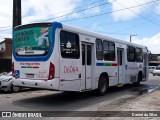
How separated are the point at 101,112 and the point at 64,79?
207 centimetres

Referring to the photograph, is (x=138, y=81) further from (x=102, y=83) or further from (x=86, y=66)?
(x=86, y=66)

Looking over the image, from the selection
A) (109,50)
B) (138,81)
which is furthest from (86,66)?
(138,81)

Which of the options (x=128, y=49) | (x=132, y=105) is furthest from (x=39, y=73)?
(x=128, y=49)

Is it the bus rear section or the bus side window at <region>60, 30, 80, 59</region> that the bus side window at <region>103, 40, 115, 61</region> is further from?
the bus rear section

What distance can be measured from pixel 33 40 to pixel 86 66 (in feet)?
9.07

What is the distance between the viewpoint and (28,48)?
12.0 meters

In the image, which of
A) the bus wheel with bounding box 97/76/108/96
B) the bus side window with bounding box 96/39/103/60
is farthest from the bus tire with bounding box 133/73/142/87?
the bus side window with bounding box 96/39/103/60

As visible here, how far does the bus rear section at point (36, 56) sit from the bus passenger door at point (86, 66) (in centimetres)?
206

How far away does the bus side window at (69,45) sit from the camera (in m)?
11.6

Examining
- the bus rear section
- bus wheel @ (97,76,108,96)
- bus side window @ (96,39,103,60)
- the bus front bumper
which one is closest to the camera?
the bus front bumper

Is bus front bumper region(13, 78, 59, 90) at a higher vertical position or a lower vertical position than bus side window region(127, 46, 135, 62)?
lower

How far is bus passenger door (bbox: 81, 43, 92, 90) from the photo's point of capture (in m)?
13.0

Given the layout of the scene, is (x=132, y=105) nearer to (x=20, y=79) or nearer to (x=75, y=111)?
(x=75, y=111)

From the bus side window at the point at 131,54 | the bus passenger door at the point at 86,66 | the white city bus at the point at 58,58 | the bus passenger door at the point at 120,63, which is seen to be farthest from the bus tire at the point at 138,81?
the bus passenger door at the point at 86,66
